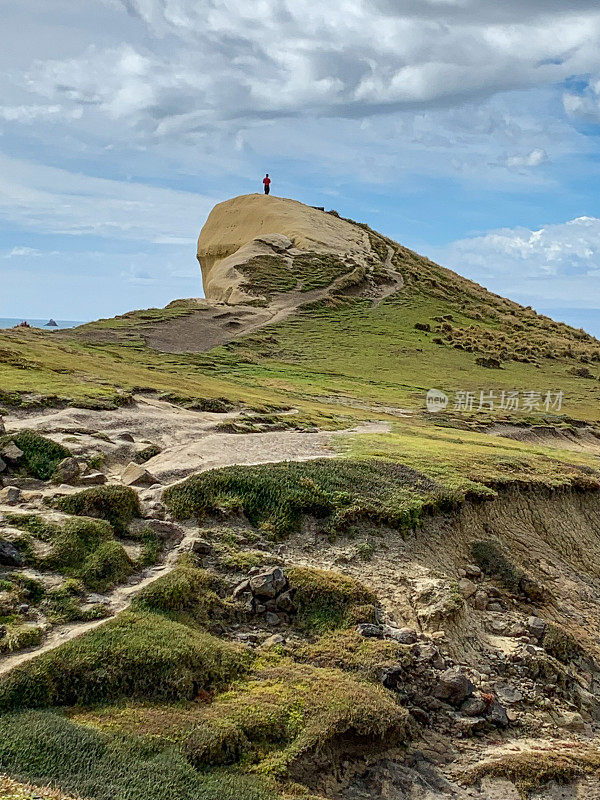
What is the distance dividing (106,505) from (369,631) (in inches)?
216

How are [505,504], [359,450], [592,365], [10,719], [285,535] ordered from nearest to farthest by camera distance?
1. [10,719]
2. [285,535]
3. [505,504]
4. [359,450]
5. [592,365]

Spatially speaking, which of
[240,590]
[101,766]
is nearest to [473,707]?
[240,590]

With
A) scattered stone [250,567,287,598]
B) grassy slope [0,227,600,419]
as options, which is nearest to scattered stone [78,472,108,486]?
scattered stone [250,567,287,598]

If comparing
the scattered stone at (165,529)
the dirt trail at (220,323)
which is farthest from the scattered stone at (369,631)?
the dirt trail at (220,323)

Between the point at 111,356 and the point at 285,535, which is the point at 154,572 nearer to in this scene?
the point at 285,535

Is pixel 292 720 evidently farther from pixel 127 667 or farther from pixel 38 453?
pixel 38 453

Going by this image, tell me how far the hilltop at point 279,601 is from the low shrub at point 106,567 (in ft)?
0.14

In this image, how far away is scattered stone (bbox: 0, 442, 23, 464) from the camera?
51.0 ft

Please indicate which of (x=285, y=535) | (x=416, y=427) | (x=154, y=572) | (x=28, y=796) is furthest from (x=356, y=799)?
(x=416, y=427)

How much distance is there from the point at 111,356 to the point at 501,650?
29.1 m

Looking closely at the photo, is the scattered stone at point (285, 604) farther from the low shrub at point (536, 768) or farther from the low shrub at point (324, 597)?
the low shrub at point (536, 768)

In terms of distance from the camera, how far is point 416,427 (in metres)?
29.7

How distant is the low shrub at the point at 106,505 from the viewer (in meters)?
13.9

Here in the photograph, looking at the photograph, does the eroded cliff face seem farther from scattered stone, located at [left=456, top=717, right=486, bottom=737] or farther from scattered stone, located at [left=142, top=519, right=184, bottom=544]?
scattered stone, located at [left=456, top=717, right=486, bottom=737]
